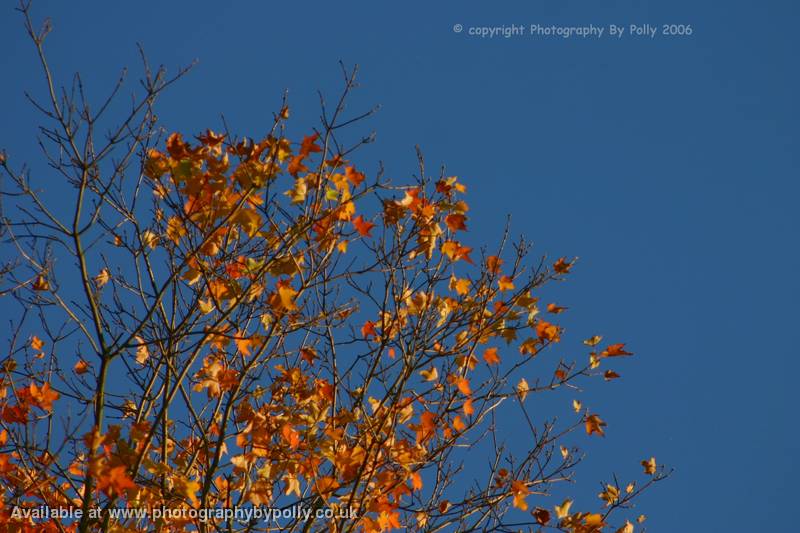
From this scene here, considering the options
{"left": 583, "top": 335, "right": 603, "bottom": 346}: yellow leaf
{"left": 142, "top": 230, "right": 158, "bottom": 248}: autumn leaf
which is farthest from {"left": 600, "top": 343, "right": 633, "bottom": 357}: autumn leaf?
{"left": 142, "top": 230, "right": 158, "bottom": 248}: autumn leaf

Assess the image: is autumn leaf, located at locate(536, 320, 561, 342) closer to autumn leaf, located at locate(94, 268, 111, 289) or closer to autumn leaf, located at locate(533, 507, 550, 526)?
autumn leaf, located at locate(533, 507, 550, 526)

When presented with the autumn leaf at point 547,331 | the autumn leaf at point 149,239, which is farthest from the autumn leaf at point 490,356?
the autumn leaf at point 149,239

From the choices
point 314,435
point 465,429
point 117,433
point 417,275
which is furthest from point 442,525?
point 117,433

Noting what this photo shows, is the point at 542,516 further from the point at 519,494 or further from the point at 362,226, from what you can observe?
the point at 362,226

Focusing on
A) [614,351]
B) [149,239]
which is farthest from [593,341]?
[149,239]

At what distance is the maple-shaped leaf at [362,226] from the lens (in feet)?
14.8

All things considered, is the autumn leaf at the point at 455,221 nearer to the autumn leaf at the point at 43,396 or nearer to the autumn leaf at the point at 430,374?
the autumn leaf at the point at 430,374

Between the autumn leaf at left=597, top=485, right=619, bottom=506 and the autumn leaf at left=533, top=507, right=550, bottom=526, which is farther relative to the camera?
the autumn leaf at left=597, top=485, right=619, bottom=506

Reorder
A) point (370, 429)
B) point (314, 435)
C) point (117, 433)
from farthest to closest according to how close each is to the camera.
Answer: point (314, 435) → point (370, 429) → point (117, 433)

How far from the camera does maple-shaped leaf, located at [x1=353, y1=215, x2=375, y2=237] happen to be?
14.8ft

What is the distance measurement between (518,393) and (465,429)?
0.36 metres

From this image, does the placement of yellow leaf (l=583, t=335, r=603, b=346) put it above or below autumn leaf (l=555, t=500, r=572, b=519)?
above

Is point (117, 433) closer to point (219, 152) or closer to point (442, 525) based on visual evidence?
point (219, 152)

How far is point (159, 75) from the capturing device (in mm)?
4457
